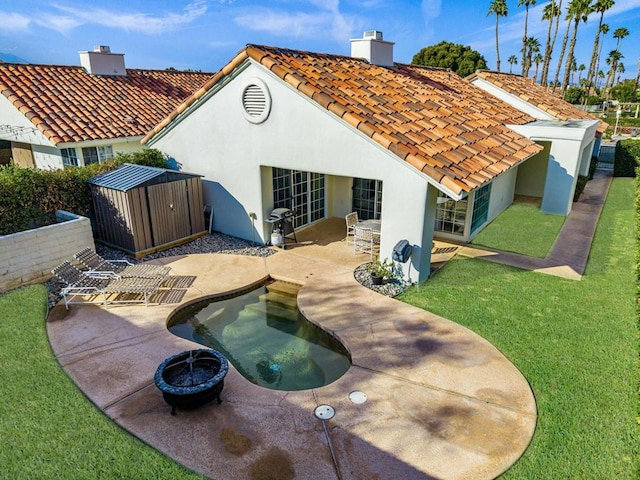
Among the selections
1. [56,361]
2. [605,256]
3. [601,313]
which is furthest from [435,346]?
[605,256]

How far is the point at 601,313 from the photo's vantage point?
360 inches

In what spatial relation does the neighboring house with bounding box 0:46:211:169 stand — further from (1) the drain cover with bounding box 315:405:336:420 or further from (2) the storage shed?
(1) the drain cover with bounding box 315:405:336:420

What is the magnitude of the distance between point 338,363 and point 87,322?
543 cm

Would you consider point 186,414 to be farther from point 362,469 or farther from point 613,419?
point 613,419

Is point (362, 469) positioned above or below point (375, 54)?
below

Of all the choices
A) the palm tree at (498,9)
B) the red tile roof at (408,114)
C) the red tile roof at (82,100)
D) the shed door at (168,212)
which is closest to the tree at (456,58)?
the palm tree at (498,9)

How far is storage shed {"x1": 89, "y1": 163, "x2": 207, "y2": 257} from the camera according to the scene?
12.1 m

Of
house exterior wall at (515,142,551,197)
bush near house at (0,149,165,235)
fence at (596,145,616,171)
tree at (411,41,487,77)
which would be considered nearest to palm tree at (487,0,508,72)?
tree at (411,41,487,77)

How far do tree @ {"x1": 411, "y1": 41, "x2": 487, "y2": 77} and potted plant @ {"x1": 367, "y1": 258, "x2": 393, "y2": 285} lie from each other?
46550 millimetres

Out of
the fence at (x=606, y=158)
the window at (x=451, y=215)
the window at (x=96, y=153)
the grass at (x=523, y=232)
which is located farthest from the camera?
the fence at (x=606, y=158)

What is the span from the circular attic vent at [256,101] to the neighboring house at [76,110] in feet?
24.5

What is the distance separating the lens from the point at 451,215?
1410cm

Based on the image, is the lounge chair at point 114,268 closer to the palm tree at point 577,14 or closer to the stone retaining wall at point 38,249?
the stone retaining wall at point 38,249

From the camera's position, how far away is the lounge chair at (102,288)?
9.72 meters
